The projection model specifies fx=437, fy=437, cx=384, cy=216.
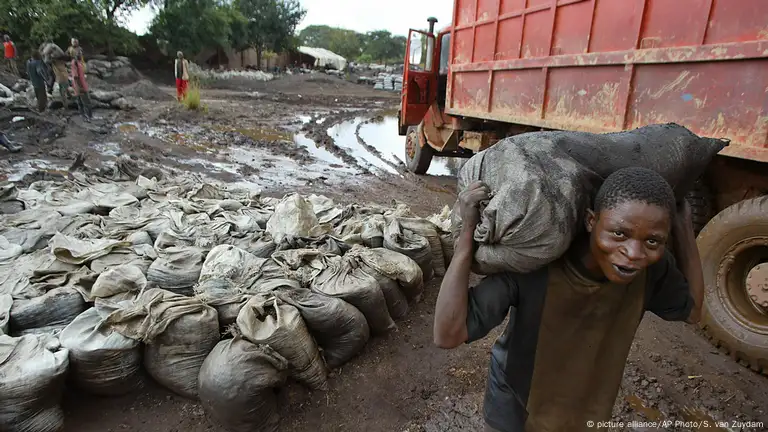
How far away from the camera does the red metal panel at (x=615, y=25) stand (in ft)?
11.2

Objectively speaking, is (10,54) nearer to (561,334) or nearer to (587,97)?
(587,97)

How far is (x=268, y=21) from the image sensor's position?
33.8 metres

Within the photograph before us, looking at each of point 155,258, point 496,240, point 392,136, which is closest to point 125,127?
point 392,136

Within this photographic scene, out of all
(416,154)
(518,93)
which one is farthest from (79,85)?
(518,93)

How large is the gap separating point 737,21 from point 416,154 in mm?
5161

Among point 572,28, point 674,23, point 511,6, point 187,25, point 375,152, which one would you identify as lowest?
point 375,152

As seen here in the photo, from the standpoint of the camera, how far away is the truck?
265 centimetres

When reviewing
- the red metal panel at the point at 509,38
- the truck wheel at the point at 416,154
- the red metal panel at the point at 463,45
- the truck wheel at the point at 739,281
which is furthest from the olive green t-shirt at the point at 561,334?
the truck wheel at the point at 416,154

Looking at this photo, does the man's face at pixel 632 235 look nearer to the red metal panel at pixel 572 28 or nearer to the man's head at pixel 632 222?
the man's head at pixel 632 222

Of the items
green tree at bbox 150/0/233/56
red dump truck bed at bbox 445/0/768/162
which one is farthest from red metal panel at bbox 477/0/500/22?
green tree at bbox 150/0/233/56

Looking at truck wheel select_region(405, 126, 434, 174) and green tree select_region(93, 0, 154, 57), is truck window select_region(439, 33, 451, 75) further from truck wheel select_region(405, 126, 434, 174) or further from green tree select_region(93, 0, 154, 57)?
green tree select_region(93, 0, 154, 57)

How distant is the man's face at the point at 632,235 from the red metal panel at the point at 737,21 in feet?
8.33

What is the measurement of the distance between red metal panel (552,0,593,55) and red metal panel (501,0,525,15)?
58 cm

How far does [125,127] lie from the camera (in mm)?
10164
